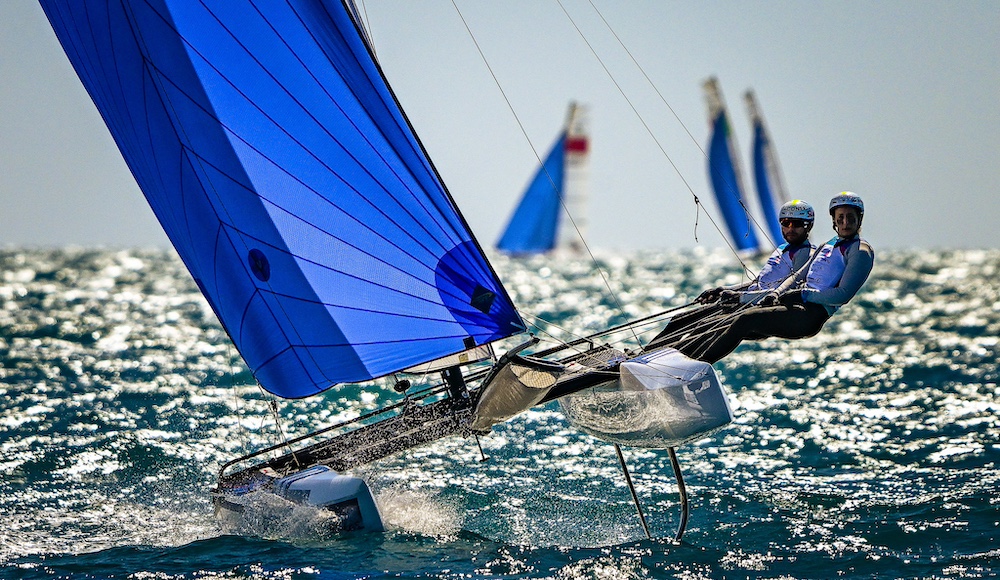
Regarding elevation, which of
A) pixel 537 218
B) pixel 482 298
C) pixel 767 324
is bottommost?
pixel 767 324

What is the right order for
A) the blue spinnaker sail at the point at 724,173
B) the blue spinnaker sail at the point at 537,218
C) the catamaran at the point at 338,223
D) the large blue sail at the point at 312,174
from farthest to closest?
1. the blue spinnaker sail at the point at 537,218
2. the blue spinnaker sail at the point at 724,173
3. the large blue sail at the point at 312,174
4. the catamaran at the point at 338,223

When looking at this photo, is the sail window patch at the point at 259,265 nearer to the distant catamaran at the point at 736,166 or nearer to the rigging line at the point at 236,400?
the rigging line at the point at 236,400

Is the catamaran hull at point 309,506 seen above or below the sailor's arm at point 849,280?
below

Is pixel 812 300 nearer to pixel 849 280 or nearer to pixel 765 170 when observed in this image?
pixel 849 280

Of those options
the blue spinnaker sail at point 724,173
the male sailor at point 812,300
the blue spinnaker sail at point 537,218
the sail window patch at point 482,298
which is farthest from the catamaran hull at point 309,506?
the blue spinnaker sail at point 537,218

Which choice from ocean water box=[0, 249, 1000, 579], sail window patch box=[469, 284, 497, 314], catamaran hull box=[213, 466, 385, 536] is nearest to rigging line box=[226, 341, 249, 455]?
ocean water box=[0, 249, 1000, 579]

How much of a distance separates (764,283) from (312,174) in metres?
3.14

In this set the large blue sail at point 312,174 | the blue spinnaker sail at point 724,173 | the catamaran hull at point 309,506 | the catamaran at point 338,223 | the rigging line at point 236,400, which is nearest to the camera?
the catamaran at point 338,223

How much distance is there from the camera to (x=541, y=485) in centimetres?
904

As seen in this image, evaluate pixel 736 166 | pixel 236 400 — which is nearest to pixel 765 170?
pixel 736 166

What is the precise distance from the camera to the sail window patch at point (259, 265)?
284 inches

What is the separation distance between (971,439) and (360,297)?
6.31m

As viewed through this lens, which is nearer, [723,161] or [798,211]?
[798,211]

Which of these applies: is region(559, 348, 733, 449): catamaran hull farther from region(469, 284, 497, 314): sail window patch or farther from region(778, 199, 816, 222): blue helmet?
region(778, 199, 816, 222): blue helmet
